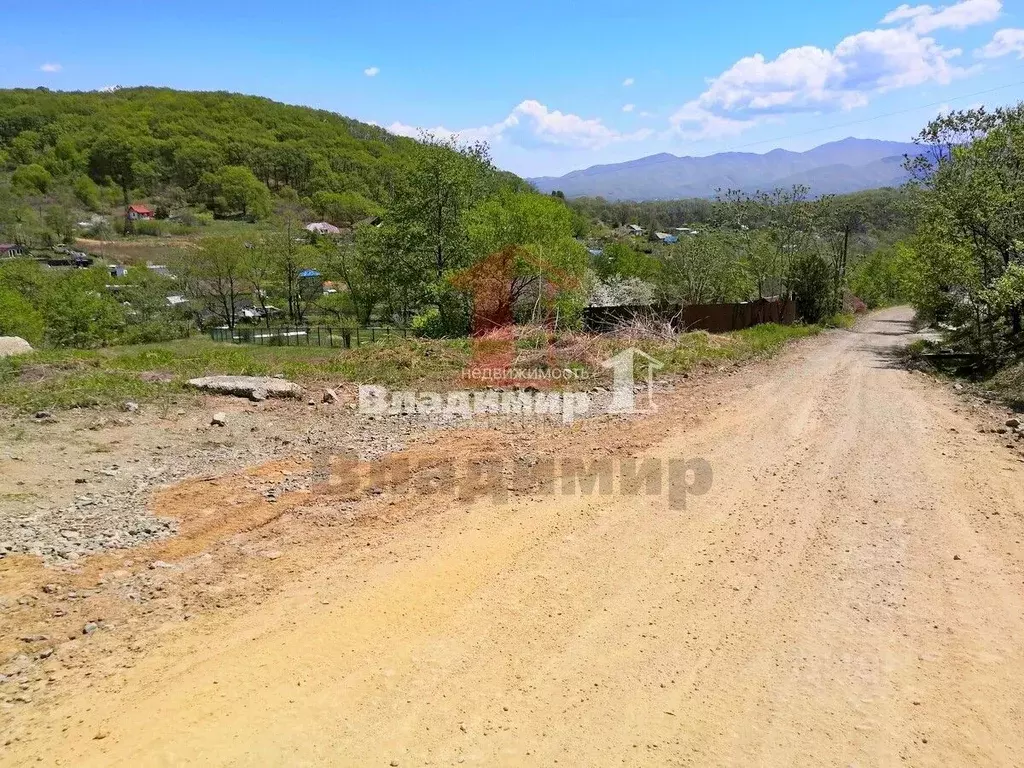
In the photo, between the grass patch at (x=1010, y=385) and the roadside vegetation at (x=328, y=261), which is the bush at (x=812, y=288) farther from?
the grass patch at (x=1010, y=385)

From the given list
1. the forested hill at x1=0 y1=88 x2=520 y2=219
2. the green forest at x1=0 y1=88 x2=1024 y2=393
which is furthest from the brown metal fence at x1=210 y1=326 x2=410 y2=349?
the forested hill at x1=0 y1=88 x2=520 y2=219

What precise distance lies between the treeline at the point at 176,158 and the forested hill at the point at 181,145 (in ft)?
0.63

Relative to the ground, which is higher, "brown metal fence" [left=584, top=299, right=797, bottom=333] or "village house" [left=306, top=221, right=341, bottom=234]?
"village house" [left=306, top=221, right=341, bottom=234]

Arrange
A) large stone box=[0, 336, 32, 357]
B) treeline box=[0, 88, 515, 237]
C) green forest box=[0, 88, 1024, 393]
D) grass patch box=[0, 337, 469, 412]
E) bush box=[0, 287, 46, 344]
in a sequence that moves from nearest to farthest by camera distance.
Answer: grass patch box=[0, 337, 469, 412], large stone box=[0, 336, 32, 357], green forest box=[0, 88, 1024, 393], bush box=[0, 287, 46, 344], treeline box=[0, 88, 515, 237]

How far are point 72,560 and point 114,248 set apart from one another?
88053 mm

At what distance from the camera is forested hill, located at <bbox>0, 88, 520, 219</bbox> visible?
335ft

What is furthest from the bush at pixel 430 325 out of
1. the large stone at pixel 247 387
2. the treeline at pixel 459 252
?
the large stone at pixel 247 387

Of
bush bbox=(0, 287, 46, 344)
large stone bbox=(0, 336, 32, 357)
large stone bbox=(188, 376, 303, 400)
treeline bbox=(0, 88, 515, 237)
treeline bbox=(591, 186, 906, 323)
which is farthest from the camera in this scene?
treeline bbox=(0, 88, 515, 237)

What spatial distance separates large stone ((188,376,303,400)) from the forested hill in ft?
292

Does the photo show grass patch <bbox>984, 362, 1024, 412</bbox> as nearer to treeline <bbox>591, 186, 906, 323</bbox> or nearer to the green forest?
the green forest

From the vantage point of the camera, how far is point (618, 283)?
2427 cm

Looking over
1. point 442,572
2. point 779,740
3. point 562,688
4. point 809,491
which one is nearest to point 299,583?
point 442,572

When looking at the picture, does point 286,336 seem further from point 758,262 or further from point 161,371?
point 758,262

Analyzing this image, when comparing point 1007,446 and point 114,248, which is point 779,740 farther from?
point 114,248
